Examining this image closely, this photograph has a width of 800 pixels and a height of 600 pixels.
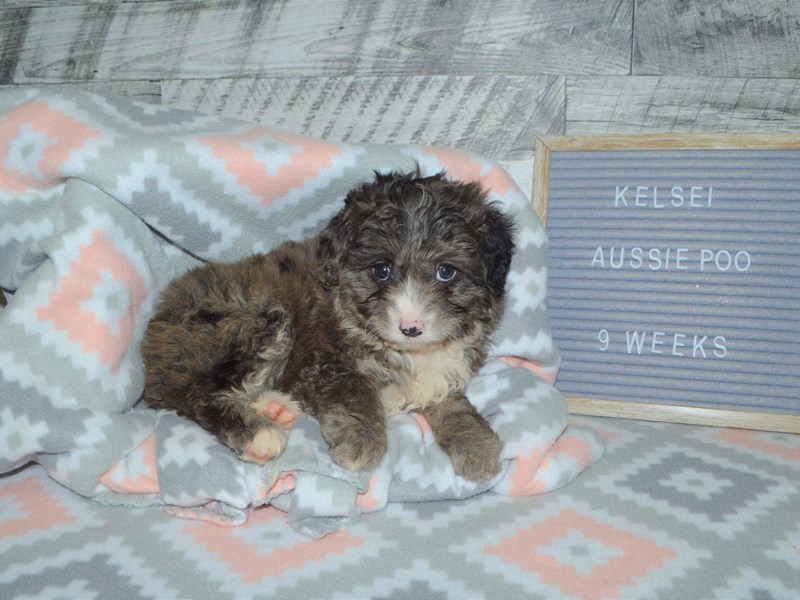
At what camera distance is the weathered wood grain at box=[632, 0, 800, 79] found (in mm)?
3658

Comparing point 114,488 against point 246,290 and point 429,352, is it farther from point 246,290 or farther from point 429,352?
point 429,352

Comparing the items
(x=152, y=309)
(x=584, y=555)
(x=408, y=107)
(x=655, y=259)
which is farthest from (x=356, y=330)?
(x=655, y=259)

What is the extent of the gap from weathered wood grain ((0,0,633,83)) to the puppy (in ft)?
4.03

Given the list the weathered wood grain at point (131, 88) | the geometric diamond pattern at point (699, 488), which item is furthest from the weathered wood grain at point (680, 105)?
the weathered wood grain at point (131, 88)

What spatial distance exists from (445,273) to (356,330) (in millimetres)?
482

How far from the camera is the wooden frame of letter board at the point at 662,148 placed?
3.57 m

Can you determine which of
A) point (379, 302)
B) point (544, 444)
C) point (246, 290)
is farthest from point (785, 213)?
point (246, 290)

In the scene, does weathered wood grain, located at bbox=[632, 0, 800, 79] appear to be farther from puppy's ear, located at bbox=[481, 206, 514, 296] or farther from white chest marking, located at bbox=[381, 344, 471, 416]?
white chest marking, located at bbox=[381, 344, 471, 416]

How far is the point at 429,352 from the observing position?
319 centimetres

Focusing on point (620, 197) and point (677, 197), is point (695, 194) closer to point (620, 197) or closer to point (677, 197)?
point (677, 197)

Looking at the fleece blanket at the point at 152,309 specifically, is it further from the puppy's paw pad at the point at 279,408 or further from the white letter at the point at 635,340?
the white letter at the point at 635,340

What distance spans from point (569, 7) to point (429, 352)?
7.20 feet

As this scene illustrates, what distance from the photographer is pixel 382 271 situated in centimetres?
301

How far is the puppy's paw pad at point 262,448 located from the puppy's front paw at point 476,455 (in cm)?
75
